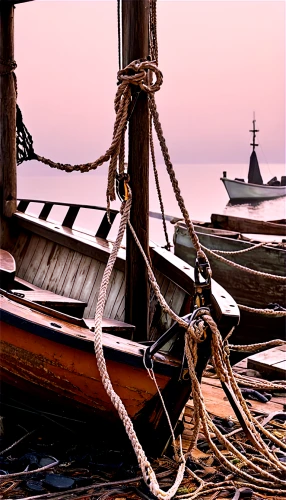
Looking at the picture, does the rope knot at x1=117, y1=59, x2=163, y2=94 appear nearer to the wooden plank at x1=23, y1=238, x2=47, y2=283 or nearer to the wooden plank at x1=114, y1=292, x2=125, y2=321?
the wooden plank at x1=114, y1=292, x2=125, y2=321

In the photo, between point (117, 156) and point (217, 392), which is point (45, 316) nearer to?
point (117, 156)

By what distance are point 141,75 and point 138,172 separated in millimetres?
599

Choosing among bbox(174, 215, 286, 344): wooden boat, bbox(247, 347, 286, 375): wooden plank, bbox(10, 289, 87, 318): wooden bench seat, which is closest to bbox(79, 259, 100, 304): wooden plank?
bbox(10, 289, 87, 318): wooden bench seat

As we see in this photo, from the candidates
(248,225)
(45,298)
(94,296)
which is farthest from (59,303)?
(248,225)

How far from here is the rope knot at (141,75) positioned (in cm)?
345

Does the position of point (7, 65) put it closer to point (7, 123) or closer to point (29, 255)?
point (7, 123)

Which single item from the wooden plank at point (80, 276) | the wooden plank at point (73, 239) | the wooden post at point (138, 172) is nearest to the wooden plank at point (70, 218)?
the wooden plank at point (73, 239)

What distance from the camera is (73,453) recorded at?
3.63 meters

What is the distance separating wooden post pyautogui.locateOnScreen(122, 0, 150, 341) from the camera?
3609 mm

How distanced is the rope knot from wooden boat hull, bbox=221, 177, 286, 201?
3925cm

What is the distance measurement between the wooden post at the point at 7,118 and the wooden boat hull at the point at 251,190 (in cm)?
3688

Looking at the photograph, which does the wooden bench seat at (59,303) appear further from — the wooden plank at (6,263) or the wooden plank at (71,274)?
the wooden plank at (71,274)

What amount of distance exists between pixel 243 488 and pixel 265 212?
42.8 m

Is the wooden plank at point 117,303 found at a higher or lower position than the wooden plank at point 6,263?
lower
